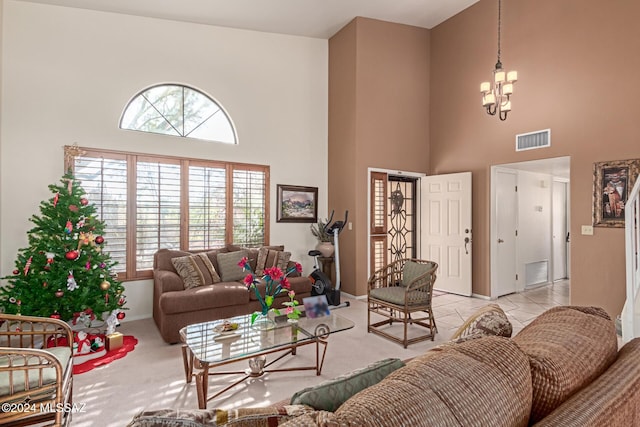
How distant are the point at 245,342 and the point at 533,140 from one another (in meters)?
4.90

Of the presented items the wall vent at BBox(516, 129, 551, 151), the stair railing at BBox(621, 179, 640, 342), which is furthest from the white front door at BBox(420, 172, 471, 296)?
the stair railing at BBox(621, 179, 640, 342)

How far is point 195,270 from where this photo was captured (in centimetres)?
406

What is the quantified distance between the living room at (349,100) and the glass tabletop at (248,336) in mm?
2341

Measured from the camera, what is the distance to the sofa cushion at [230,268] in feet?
14.4

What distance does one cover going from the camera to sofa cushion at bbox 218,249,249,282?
4.38 meters

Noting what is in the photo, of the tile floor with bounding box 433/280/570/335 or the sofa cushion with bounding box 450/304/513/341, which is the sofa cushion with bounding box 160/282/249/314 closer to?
the tile floor with bounding box 433/280/570/335

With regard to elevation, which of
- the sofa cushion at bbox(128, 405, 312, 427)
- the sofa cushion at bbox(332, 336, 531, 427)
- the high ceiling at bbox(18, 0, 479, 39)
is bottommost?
the sofa cushion at bbox(128, 405, 312, 427)

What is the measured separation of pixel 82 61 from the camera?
162 inches

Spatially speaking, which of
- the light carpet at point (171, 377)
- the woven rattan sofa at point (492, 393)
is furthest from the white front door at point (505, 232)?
the woven rattan sofa at point (492, 393)

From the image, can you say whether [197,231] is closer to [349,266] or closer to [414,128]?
[349,266]

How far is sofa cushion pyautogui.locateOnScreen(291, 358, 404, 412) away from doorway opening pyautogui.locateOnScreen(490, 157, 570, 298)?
498cm

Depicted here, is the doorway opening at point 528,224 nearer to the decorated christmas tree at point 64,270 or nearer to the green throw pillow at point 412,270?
the green throw pillow at point 412,270

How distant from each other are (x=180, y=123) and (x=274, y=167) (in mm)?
1574

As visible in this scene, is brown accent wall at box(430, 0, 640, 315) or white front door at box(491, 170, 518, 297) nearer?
brown accent wall at box(430, 0, 640, 315)
